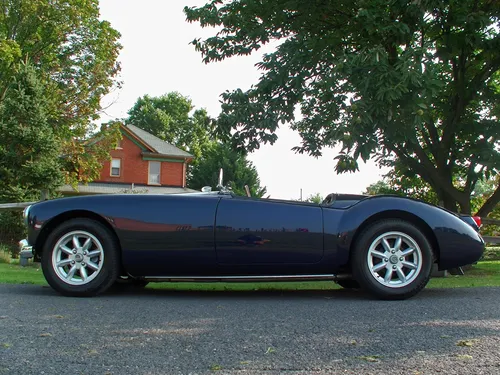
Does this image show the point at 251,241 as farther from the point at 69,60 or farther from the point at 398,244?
the point at 69,60

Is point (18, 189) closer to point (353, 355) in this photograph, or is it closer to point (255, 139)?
point (255, 139)

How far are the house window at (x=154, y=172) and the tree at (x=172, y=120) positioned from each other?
20588mm

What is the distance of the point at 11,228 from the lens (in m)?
19.5

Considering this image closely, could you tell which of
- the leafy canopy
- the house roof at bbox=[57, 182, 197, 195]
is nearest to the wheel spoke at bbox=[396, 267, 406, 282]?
Result: the house roof at bbox=[57, 182, 197, 195]

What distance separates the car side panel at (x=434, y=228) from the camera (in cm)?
496

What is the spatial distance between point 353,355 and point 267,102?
9.38m

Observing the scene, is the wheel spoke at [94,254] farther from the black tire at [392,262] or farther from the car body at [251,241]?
the black tire at [392,262]

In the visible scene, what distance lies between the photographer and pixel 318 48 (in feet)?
37.2

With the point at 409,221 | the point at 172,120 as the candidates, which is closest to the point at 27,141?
the point at 409,221

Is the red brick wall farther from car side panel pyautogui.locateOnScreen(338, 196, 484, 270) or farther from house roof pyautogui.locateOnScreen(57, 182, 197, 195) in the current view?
car side panel pyautogui.locateOnScreen(338, 196, 484, 270)

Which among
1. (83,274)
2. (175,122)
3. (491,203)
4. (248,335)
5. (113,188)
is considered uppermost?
(175,122)

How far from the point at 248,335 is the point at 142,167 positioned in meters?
38.0

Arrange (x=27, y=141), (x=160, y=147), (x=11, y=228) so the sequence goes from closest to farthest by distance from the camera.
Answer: (x=11, y=228) → (x=27, y=141) → (x=160, y=147)

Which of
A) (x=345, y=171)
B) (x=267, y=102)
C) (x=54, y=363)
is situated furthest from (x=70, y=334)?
(x=267, y=102)
